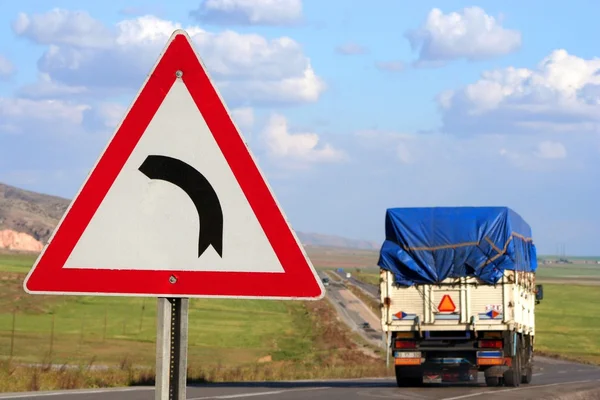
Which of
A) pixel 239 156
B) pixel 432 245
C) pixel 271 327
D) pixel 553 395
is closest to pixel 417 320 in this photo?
pixel 432 245

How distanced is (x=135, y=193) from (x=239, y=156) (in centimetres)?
44

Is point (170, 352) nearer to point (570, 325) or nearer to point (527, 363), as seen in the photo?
point (527, 363)

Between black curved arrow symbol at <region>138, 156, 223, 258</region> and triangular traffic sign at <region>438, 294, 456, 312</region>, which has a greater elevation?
triangular traffic sign at <region>438, 294, 456, 312</region>

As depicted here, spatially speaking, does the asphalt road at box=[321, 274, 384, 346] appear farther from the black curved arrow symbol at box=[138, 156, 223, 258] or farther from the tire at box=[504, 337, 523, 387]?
the black curved arrow symbol at box=[138, 156, 223, 258]

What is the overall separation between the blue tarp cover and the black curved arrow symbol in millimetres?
20354

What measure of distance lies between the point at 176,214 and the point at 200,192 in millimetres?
135

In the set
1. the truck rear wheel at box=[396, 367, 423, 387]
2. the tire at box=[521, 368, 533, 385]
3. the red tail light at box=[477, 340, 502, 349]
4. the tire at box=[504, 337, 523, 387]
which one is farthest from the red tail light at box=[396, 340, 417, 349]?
the tire at box=[521, 368, 533, 385]

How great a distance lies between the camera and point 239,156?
4.50 metres

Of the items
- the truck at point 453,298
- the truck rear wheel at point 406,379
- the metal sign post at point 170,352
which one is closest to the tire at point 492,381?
the truck at point 453,298

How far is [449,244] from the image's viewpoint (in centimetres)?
2522

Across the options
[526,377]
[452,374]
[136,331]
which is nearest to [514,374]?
[452,374]

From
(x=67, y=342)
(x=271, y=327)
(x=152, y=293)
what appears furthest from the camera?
(x=271, y=327)

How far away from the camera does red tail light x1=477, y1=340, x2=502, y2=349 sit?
80.7 feet

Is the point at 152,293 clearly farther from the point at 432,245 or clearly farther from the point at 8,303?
the point at 8,303
